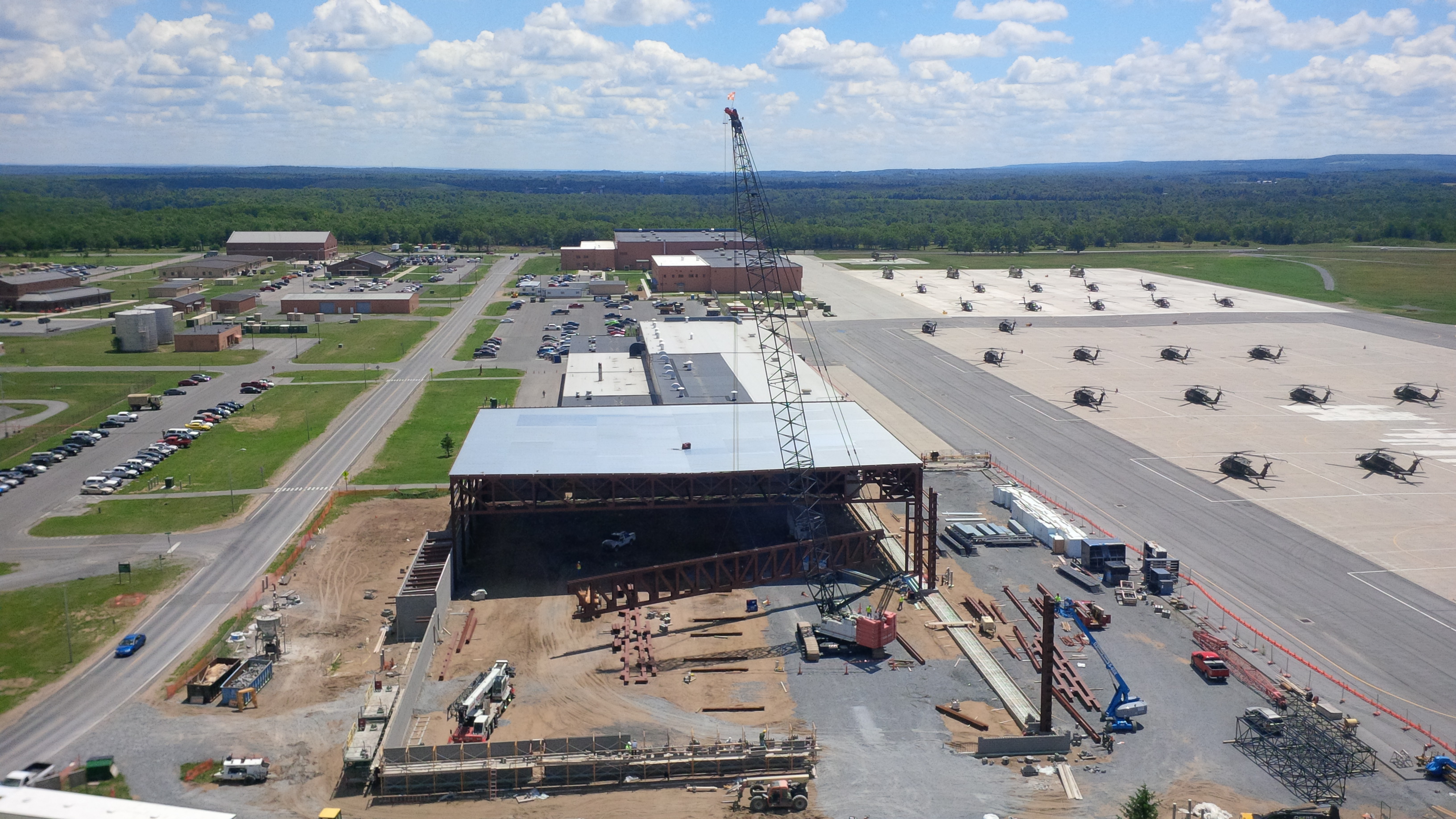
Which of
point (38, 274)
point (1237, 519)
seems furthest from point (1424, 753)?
point (38, 274)

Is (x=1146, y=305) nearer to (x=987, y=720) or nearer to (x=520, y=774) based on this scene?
(x=987, y=720)

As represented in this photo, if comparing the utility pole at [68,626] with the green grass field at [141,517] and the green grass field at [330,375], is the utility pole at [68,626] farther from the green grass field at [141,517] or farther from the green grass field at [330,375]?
the green grass field at [330,375]

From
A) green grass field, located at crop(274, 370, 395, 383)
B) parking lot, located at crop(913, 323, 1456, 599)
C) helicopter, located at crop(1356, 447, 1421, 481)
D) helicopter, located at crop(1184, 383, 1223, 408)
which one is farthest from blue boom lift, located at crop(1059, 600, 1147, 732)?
green grass field, located at crop(274, 370, 395, 383)

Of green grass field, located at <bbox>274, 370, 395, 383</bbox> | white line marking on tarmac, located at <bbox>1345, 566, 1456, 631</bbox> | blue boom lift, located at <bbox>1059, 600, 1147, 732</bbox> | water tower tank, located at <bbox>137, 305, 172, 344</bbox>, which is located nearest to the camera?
blue boom lift, located at <bbox>1059, 600, 1147, 732</bbox>

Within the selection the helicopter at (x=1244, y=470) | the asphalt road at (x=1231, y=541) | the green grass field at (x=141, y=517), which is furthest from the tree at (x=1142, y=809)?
the green grass field at (x=141, y=517)

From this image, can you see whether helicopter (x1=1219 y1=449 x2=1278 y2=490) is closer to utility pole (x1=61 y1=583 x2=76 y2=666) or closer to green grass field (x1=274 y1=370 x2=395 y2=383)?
utility pole (x1=61 y1=583 x2=76 y2=666)

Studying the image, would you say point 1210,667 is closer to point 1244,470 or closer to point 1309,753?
point 1309,753
